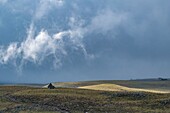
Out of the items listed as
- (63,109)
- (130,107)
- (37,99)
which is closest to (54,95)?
(37,99)

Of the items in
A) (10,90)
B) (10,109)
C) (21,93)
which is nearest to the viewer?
(10,109)

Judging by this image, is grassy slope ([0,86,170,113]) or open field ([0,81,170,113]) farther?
grassy slope ([0,86,170,113])

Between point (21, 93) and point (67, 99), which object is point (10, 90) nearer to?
point (21, 93)

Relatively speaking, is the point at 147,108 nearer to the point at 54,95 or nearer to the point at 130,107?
the point at 130,107

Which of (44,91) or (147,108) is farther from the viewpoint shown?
(44,91)

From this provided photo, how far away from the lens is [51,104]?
251 ft

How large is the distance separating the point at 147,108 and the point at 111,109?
249 inches

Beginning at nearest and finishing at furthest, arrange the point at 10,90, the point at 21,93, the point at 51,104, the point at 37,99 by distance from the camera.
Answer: the point at 51,104 → the point at 37,99 → the point at 21,93 → the point at 10,90

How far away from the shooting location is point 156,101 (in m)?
76.8

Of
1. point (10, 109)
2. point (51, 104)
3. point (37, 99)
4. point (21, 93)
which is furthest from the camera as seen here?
point (21, 93)

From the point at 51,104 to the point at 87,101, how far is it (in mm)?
6769

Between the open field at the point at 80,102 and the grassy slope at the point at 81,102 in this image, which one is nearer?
the open field at the point at 80,102

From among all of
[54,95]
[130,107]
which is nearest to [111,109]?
[130,107]

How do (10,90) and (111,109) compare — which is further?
(10,90)
